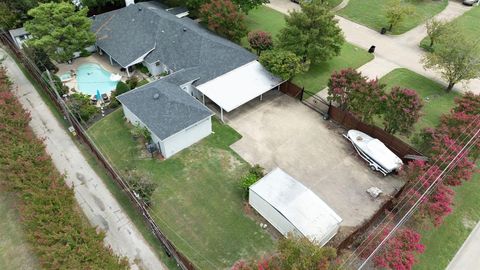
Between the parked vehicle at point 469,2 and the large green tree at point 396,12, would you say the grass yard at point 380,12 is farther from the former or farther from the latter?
the parked vehicle at point 469,2

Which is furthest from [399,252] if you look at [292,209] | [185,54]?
[185,54]

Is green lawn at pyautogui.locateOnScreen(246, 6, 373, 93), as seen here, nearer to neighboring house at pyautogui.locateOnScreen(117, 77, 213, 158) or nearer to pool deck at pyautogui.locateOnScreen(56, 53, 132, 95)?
neighboring house at pyautogui.locateOnScreen(117, 77, 213, 158)

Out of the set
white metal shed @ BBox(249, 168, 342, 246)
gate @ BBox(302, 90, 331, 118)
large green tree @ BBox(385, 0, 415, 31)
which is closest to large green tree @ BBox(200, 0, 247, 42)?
A: gate @ BBox(302, 90, 331, 118)

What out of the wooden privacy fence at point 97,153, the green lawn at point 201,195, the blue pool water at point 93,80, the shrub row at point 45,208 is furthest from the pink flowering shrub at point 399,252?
the blue pool water at point 93,80

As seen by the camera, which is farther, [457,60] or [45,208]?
[457,60]

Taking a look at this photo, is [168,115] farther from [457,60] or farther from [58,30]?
[457,60]

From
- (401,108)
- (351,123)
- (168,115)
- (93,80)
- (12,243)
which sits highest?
(401,108)
